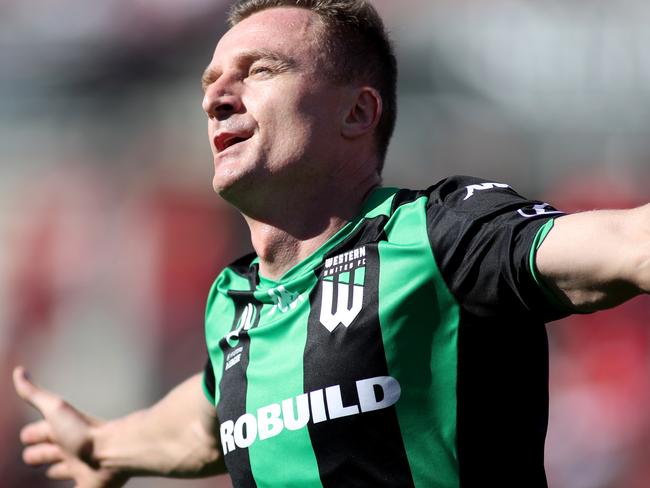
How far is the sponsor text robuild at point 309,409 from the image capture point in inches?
102

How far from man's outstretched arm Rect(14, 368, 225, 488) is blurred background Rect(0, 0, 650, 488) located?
3177 mm

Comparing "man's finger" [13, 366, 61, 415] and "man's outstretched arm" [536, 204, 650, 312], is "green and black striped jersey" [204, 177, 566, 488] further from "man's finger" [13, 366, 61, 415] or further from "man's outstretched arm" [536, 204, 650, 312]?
"man's finger" [13, 366, 61, 415]

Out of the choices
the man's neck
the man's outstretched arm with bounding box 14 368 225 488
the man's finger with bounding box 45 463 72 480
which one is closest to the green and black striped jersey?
the man's neck

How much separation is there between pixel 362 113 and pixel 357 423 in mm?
1088

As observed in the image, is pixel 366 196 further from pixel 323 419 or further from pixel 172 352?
pixel 172 352

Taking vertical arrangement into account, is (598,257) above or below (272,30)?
below

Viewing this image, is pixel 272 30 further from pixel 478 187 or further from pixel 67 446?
pixel 67 446

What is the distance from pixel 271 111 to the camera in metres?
3.03

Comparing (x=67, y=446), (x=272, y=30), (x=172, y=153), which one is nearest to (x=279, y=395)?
(x=272, y=30)

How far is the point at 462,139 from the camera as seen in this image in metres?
8.27

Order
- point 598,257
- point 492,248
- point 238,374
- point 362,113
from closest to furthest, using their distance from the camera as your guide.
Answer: point 598,257 < point 492,248 < point 238,374 < point 362,113

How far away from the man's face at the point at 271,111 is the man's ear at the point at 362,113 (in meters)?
0.04

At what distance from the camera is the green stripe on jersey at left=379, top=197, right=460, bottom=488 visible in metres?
2.56

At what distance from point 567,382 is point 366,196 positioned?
13.4ft
